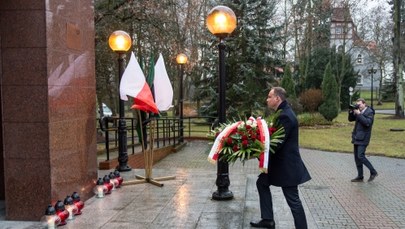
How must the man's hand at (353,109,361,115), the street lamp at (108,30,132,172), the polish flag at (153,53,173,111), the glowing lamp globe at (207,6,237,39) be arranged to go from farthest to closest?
the street lamp at (108,30,132,172), the man's hand at (353,109,361,115), the polish flag at (153,53,173,111), the glowing lamp globe at (207,6,237,39)

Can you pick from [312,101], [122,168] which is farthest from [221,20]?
[312,101]

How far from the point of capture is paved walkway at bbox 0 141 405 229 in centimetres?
554

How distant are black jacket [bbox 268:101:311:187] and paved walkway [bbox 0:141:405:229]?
94cm

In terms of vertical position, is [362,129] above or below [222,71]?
below

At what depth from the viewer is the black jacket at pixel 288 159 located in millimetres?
4906

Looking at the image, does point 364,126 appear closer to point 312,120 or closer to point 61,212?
point 61,212

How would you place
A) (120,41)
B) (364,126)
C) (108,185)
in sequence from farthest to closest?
(120,41) → (364,126) → (108,185)

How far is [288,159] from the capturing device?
16.3 ft

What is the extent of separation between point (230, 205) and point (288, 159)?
172cm

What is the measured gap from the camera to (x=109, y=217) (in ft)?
18.6

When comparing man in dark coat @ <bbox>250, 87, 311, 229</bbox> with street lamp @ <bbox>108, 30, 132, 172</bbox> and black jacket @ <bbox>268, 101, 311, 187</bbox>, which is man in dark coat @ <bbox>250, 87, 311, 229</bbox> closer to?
black jacket @ <bbox>268, 101, 311, 187</bbox>

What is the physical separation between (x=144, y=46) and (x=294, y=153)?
16.7 metres

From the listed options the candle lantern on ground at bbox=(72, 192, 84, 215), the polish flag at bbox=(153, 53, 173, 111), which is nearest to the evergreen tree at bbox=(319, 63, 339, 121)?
the polish flag at bbox=(153, 53, 173, 111)

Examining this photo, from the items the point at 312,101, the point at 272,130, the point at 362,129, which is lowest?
the point at 362,129
